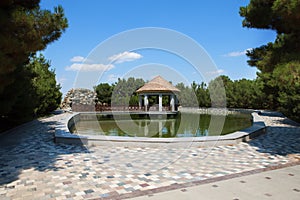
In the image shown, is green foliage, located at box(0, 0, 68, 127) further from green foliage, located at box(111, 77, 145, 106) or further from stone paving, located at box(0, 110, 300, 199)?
green foliage, located at box(111, 77, 145, 106)

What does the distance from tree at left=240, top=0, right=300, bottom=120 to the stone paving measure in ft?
5.87

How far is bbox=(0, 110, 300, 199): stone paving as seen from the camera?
11.5ft

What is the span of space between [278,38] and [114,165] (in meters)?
4.95

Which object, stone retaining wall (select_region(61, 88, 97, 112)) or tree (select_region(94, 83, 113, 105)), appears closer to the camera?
stone retaining wall (select_region(61, 88, 97, 112))

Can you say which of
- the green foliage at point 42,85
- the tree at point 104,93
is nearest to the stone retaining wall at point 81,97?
the tree at point 104,93

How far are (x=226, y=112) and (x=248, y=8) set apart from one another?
2015 centimetres

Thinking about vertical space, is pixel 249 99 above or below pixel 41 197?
above

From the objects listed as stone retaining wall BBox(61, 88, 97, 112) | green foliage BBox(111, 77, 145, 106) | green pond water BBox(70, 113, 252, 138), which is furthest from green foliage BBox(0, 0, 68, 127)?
stone retaining wall BBox(61, 88, 97, 112)

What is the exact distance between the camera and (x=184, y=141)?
6.46 metres

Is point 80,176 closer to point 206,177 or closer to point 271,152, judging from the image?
point 206,177

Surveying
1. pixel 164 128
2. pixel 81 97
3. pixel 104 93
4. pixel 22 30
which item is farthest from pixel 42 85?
pixel 81 97

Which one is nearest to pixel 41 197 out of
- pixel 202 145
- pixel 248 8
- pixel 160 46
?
pixel 202 145

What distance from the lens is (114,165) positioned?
4.77 meters

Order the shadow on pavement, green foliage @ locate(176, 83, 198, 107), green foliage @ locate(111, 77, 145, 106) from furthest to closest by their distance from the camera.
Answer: green foliage @ locate(176, 83, 198, 107) → green foliage @ locate(111, 77, 145, 106) → the shadow on pavement
